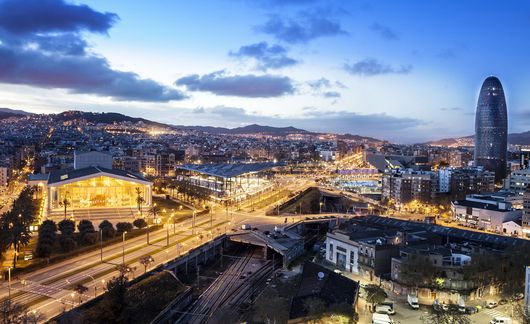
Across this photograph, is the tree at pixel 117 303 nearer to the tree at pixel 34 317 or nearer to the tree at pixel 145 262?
the tree at pixel 34 317

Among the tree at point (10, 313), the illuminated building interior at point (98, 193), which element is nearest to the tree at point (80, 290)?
the tree at point (10, 313)

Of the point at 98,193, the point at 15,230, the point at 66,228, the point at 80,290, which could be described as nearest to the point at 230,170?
the point at 98,193

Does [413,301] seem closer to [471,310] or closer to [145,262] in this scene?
[471,310]

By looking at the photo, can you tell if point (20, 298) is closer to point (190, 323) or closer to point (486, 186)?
point (190, 323)

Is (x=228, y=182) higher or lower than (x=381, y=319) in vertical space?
higher

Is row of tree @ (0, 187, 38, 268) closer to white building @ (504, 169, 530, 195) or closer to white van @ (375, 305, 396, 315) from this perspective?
white van @ (375, 305, 396, 315)

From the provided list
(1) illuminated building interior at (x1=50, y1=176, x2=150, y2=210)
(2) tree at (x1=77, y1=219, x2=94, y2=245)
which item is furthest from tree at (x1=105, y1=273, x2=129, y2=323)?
(1) illuminated building interior at (x1=50, y1=176, x2=150, y2=210)

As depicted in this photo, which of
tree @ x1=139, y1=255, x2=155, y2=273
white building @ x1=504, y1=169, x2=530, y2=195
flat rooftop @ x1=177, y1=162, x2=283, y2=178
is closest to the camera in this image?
tree @ x1=139, y1=255, x2=155, y2=273
